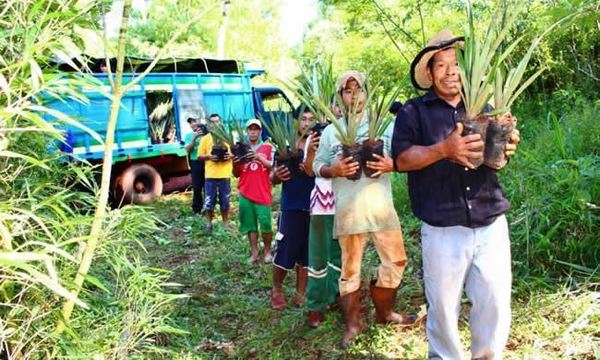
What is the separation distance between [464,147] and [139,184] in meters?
7.18

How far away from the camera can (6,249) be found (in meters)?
1.93

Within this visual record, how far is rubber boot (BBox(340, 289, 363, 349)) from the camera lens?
321 centimetres

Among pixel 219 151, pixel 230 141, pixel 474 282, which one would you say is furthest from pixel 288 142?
pixel 219 151

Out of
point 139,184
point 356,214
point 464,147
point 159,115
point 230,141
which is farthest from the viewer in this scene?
point 159,115

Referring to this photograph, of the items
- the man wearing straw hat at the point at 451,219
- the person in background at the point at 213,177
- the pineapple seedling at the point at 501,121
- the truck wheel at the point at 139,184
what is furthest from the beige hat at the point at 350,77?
the truck wheel at the point at 139,184

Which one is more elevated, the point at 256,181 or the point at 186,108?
the point at 186,108

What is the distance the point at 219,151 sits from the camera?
6.08m

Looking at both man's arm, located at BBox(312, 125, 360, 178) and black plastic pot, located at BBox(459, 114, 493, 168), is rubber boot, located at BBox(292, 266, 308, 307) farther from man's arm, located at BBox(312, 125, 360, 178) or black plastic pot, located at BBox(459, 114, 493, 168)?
black plastic pot, located at BBox(459, 114, 493, 168)

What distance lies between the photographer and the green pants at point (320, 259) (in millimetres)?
3465

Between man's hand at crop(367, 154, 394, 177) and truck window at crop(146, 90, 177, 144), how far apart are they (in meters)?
6.73

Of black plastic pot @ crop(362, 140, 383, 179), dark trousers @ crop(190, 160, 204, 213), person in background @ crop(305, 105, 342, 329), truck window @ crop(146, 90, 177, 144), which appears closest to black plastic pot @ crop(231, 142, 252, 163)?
person in background @ crop(305, 105, 342, 329)

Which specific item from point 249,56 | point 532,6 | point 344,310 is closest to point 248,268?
point 344,310

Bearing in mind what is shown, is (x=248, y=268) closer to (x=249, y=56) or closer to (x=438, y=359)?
(x=438, y=359)

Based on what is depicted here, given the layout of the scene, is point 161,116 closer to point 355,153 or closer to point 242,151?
point 242,151
